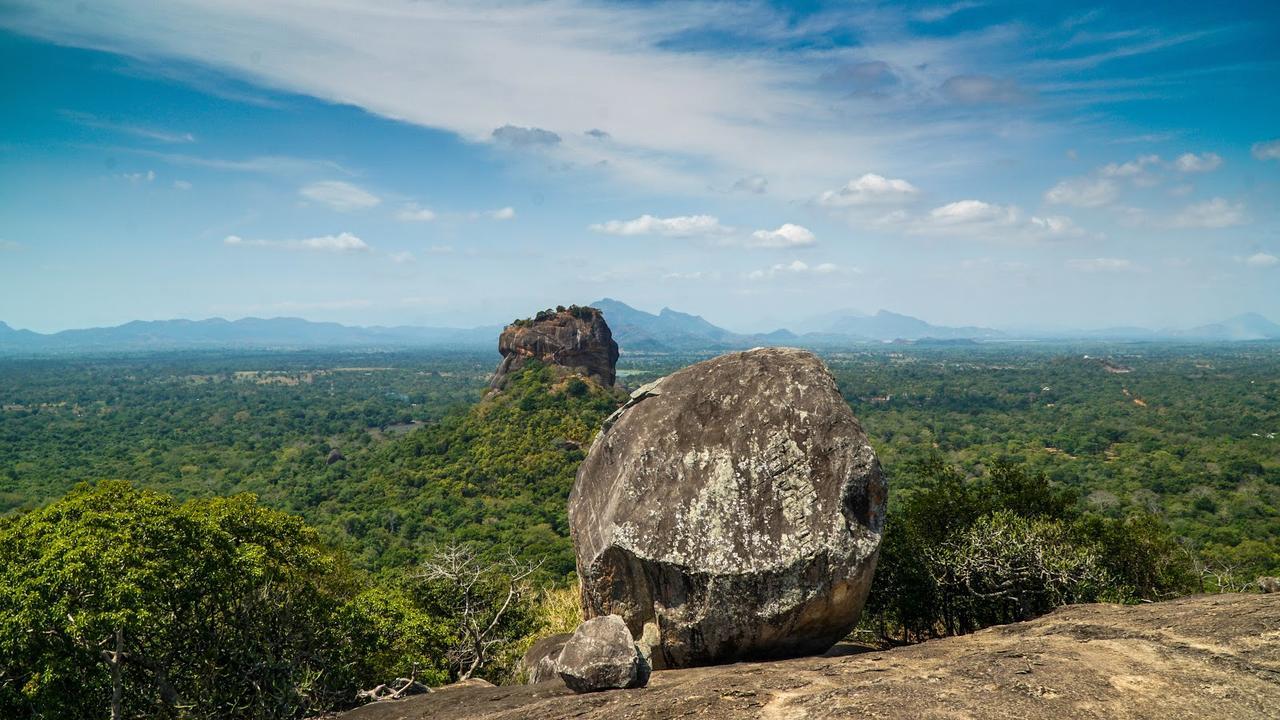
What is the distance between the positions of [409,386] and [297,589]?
600ft

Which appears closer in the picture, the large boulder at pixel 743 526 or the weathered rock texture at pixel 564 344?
the large boulder at pixel 743 526

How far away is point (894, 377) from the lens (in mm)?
183875

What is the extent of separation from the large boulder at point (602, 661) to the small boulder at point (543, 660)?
143cm

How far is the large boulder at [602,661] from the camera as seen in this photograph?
29.0 feet

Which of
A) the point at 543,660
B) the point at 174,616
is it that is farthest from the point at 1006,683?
the point at 174,616

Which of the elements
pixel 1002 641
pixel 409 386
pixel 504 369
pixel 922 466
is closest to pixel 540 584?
pixel 922 466

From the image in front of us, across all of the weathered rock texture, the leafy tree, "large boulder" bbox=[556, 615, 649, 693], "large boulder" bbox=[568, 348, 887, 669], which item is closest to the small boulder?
"large boulder" bbox=[568, 348, 887, 669]

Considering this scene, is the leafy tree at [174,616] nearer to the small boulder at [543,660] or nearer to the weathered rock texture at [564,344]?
the small boulder at [543,660]

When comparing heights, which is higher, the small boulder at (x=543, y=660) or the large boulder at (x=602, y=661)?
the large boulder at (x=602, y=661)

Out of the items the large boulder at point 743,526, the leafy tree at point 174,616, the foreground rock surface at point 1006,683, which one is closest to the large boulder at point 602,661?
the foreground rock surface at point 1006,683

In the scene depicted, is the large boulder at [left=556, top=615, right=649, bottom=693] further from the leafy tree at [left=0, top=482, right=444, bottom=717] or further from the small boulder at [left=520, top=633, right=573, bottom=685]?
the leafy tree at [left=0, top=482, right=444, bottom=717]

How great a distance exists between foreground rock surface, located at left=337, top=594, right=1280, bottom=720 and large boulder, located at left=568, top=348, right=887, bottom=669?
0.75 meters

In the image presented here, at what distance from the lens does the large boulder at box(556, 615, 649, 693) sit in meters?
8.84

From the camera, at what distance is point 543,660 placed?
11.3 m
